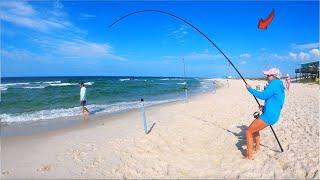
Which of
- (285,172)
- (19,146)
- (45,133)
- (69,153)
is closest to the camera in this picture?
(285,172)

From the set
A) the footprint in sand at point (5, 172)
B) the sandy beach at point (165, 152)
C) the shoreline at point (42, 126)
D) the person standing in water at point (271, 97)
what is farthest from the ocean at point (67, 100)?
the person standing in water at point (271, 97)

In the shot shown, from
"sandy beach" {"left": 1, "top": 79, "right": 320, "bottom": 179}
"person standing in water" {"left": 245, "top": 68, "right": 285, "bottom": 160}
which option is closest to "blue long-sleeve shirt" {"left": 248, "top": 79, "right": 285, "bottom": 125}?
"person standing in water" {"left": 245, "top": 68, "right": 285, "bottom": 160}

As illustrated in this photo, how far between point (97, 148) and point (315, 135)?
5281 millimetres

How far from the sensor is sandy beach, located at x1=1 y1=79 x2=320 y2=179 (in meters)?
5.89

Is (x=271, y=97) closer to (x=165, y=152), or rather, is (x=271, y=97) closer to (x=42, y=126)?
(x=165, y=152)

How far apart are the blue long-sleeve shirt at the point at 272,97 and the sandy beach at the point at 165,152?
896 mm

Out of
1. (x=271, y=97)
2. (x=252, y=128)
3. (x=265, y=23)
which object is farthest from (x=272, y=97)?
(x=265, y=23)

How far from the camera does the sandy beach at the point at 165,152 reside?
5.89 meters

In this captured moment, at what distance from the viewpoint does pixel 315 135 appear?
7.88 metres

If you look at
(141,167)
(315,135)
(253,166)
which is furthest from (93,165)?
(315,135)

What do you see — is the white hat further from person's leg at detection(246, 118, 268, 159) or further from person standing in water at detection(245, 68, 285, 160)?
person's leg at detection(246, 118, 268, 159)

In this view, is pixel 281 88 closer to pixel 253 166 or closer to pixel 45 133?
pixel 253 166

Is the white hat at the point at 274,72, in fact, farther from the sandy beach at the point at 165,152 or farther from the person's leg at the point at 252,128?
the sandy beach at the point at 165,152

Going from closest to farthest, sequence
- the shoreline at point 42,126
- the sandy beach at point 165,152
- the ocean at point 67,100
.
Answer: the sandy beach at point 165,152
the shoreline at point 42,126
the ocean at point 67,100
